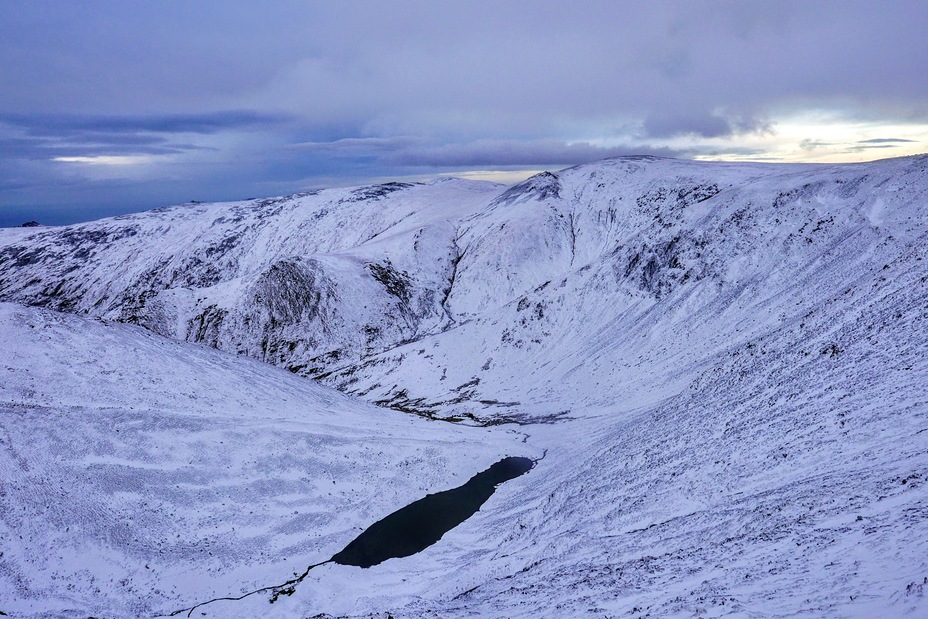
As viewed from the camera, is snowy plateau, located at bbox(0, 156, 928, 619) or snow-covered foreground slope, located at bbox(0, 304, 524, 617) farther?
snow-covered foreground slope, located at bbox(0, 304, 524, 617)

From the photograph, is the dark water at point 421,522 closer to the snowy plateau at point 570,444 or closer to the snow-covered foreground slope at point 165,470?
the snow-covered foreground slope at point 165,470

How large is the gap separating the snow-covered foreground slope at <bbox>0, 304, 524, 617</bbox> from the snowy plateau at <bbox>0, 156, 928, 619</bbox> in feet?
0.54

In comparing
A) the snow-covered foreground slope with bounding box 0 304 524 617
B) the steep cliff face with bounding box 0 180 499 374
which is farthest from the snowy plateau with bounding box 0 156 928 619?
the steep cliff face with bounding box 0 180 499 374

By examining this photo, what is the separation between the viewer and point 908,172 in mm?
64188

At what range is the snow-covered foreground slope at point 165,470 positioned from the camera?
94.9ft

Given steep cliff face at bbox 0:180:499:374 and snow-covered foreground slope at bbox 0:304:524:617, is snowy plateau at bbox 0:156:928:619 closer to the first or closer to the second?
snow-covered foreground slope at bbox 0:304:524:617

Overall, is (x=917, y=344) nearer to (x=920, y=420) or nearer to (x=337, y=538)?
(x=920, y=420)

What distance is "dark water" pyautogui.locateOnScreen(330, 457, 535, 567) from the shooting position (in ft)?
110

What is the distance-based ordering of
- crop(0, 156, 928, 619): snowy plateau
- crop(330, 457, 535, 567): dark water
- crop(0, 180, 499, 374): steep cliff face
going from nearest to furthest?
crop(0, 156, 928, 619): snowy plateau
crop(330, 457, 535, 567): dark water
crop(0, 180, 499, 374): steep cliff face

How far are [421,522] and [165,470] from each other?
17739 mm

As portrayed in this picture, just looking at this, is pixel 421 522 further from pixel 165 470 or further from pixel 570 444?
pixel 165 470

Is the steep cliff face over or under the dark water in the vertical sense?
over

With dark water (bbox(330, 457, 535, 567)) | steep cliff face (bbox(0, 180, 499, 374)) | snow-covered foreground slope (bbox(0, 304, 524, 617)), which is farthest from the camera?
steep cliff face (bbox(0, 180, 499, 374))

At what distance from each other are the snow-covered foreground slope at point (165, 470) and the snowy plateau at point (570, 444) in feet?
0.54
